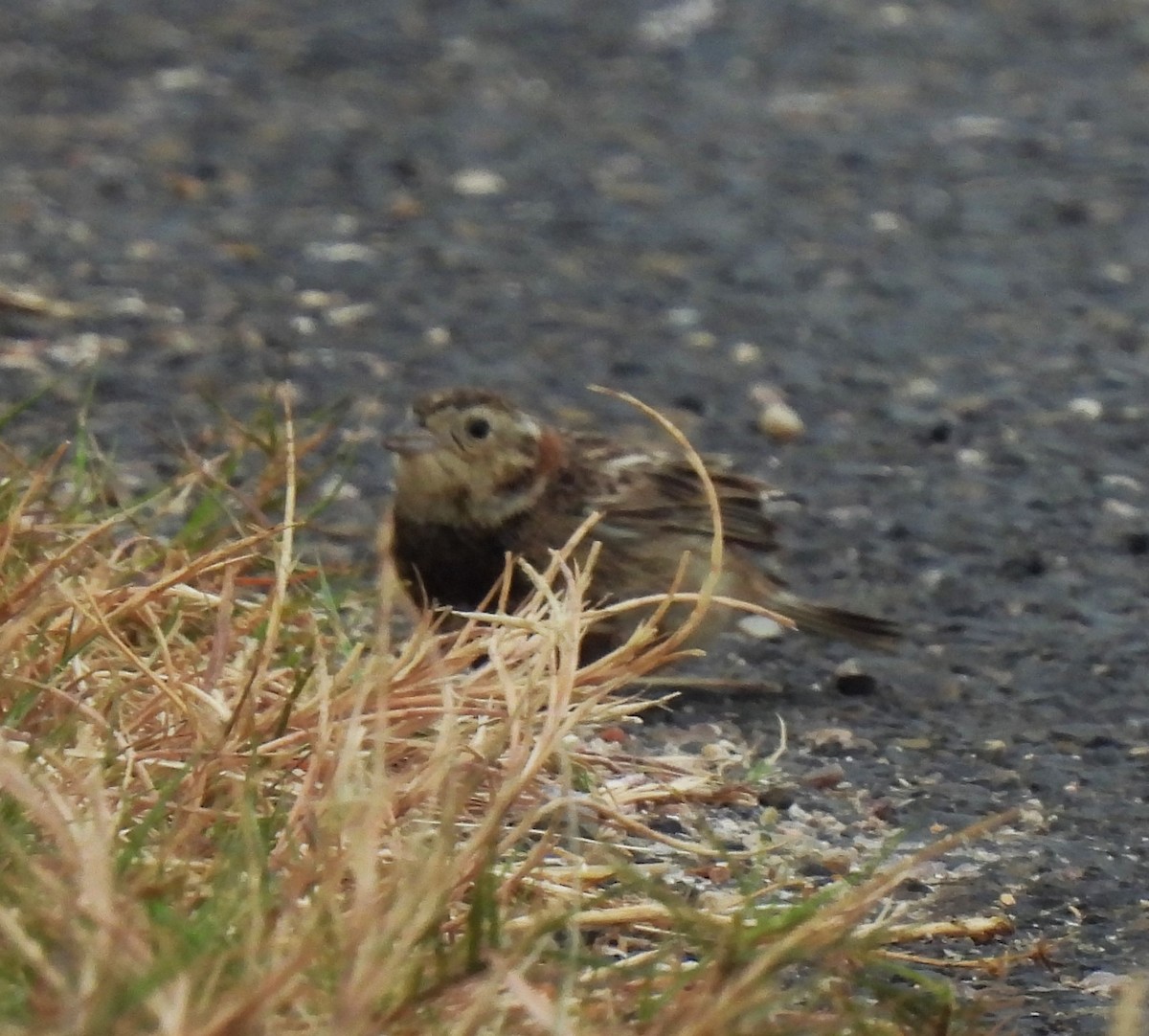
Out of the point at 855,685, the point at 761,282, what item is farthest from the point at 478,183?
the point at 855,685

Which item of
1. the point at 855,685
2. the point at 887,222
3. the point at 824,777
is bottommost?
the point at 887,222

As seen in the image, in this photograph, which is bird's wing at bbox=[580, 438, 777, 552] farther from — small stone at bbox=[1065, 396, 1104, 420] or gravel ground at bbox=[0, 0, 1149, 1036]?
small stone at bbox=[1065, 396, 1104, 420]

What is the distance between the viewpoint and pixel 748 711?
4945 millimetres

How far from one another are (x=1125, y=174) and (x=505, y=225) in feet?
8.53

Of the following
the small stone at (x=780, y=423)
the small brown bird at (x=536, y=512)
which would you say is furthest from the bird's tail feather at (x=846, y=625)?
the small stone at (x=780, y=423)

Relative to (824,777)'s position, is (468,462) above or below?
above

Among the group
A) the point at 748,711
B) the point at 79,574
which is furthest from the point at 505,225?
the point at 79,574

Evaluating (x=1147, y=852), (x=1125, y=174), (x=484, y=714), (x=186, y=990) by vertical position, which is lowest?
(x=1125, y=174)

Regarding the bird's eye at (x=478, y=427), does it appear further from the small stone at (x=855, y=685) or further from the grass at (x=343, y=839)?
the small stone at (x=855, y=685)

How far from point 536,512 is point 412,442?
323 millimetres

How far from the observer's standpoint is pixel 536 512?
207 inches

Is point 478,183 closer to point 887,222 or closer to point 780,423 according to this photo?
point 887,222

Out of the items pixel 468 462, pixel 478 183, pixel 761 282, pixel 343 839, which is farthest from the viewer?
pixel 478 183

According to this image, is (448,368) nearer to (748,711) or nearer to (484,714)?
(748,711)
